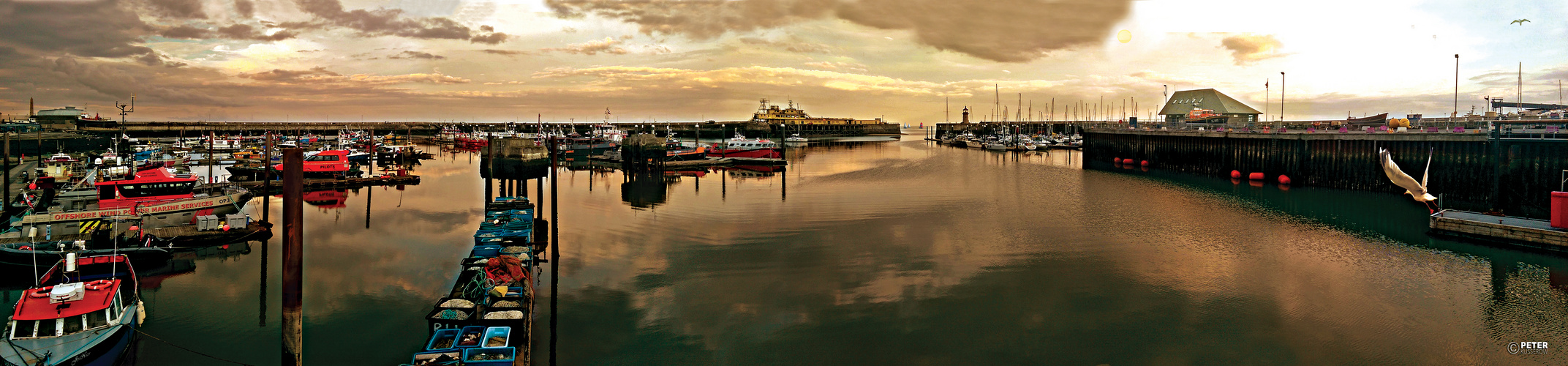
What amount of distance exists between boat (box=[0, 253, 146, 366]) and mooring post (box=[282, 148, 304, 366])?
18.1ft

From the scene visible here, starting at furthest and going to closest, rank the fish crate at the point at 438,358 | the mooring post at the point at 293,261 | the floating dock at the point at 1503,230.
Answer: the floating dock at the point at 1503,230 < the fish crate at the point at 438,358 < the mooring post at the point at 293,261

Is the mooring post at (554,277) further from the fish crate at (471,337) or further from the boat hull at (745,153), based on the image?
the boat hull at (745,153)

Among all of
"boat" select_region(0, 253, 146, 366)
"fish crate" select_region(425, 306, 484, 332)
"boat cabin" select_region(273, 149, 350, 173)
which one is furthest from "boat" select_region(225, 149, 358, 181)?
"fish crate" select_region(425, 306, 484, 332)

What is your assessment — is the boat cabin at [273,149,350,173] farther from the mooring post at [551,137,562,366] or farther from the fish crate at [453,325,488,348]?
the fish crate at [453,325,488,348]

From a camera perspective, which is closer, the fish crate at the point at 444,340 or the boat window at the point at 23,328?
the boat window at the point at 23,328

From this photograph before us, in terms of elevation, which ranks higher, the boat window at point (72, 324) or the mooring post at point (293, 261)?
the mooring post at point (293, 261)

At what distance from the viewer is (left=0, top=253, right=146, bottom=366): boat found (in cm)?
1194

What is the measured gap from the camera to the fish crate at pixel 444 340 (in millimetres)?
12820

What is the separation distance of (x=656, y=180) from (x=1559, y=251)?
47030mm

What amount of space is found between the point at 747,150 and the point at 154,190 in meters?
54.7

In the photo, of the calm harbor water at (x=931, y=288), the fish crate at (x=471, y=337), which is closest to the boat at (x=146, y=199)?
the calm harbor water at (x=931, y=288)

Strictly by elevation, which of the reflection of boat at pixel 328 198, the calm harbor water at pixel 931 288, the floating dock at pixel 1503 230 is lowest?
the calm harbor water at pixel 931 288

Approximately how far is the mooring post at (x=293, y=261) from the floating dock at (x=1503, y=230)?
111ft

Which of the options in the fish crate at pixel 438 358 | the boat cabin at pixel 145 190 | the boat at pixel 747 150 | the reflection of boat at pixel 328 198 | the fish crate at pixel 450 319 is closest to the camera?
the fish crate at pixel 438 358
